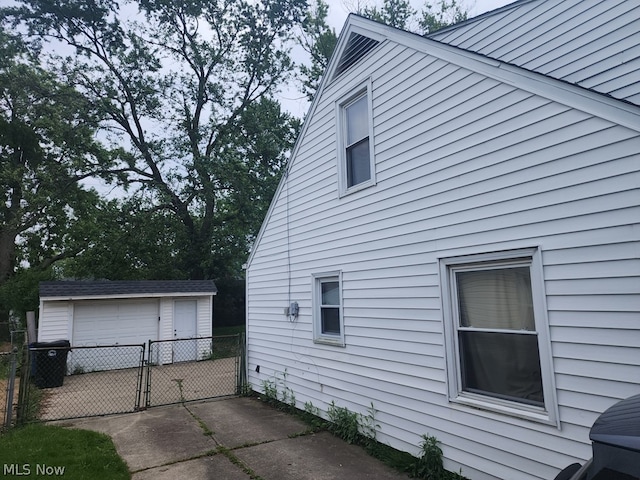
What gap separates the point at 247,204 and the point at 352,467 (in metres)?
15.1

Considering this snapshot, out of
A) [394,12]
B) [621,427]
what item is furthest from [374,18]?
[621,427]

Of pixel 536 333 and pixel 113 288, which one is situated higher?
pixel 113 288

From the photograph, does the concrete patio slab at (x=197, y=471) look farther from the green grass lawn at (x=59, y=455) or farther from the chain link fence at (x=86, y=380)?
the chain link fence at (x=86, y=380)

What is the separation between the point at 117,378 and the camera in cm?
1148

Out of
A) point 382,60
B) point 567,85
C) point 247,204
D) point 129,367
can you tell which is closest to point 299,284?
point 382,60

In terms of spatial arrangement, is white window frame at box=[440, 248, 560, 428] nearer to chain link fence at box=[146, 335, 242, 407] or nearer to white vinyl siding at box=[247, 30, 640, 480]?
white vinyl siding at box=[247, 30, 640, 480]

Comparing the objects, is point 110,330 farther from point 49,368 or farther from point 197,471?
point 197,471

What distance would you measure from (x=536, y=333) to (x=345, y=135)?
4.11 metres

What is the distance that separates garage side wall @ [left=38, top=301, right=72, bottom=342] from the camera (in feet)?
39.6

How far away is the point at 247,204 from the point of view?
1856 centimetres

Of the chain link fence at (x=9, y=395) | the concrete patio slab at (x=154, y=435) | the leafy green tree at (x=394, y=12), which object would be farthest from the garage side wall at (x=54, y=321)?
the leafy green tree at (x=394, y=12)

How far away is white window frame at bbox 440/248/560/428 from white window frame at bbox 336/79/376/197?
6.57 ft

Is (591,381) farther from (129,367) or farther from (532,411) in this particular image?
(129,367)

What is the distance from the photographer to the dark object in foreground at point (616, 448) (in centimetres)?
144
